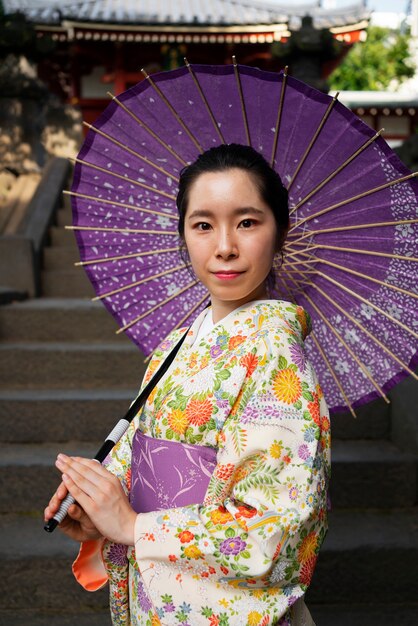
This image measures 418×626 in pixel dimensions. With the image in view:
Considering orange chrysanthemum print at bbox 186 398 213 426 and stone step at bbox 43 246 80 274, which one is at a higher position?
stone step at bbox 43 246 80 274

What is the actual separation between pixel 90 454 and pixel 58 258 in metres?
2.52

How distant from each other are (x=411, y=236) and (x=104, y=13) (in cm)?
1475

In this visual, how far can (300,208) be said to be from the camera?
5.91ft

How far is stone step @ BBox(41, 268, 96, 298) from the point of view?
16.8ft

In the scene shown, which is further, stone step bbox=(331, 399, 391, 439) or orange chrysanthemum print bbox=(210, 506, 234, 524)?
stone step bbox=(331, 399, 391, 439)

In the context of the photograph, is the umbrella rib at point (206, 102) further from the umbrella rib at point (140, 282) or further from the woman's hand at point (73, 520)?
the woman's hand at point (73, 520)

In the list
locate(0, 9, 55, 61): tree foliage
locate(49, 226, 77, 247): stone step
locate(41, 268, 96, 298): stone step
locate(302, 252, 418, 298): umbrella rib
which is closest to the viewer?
locate(302, 252, 418, 298): umbrella rib

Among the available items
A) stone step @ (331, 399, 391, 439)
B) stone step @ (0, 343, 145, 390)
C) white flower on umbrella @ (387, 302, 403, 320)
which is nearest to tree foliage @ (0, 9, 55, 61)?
stone step @ (0, 343, 145, 390)

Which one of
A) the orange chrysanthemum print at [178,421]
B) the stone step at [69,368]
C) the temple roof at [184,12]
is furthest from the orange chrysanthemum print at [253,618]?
the temple roof at [184,12]

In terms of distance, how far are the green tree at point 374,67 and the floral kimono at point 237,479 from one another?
91.3ft

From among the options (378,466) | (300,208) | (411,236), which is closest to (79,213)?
(300,208)

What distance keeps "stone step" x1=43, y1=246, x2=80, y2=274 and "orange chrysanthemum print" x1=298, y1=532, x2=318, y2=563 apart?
4.34 metres

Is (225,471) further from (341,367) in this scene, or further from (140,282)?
(140,282)

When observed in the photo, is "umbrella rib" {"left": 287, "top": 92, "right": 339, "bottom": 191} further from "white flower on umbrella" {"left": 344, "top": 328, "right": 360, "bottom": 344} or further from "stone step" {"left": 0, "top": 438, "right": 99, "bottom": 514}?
"stone step" {"left": 0, "top": 438, "right": 99, "bottom": 514}
